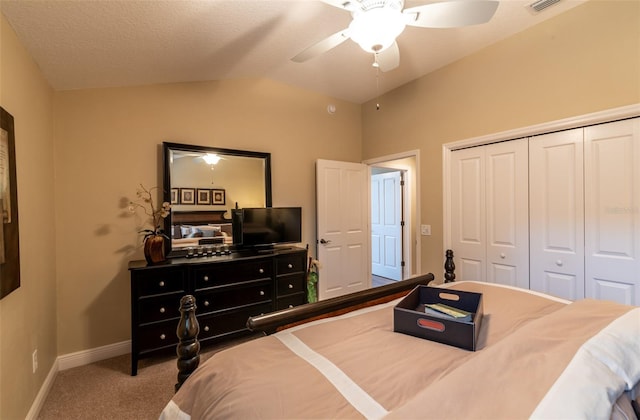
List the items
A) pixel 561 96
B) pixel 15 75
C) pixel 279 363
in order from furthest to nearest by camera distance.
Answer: pixel 561 96
pixel 15 75
pixel 279 363

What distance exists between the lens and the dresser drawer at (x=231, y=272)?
8.25ft

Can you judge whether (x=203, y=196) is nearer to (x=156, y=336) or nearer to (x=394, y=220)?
(x=156, y=336)

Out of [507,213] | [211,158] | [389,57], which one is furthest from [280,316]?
[507,213]

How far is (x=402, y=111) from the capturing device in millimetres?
3613

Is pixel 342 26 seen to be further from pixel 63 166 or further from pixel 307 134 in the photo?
pixel 63 166

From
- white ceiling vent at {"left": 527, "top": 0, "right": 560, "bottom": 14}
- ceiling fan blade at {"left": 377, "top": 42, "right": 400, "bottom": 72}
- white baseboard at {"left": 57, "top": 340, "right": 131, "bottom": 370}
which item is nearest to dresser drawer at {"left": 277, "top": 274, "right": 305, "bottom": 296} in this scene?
white baseboard at {"left": 57, "top": 340, "right": 131, "bottom": 370}

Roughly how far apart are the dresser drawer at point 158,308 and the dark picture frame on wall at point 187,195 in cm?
94

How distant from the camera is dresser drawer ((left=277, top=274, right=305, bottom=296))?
9.70 ft

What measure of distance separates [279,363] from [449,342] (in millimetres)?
673

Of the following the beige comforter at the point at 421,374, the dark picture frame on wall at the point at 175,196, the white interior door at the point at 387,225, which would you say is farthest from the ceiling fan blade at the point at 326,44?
the white interior door at the point at 387,225

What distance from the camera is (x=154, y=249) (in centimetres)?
247

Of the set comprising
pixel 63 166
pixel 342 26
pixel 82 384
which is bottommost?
pixel 82 384

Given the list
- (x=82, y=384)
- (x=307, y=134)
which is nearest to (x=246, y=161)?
(x=307, y=134)

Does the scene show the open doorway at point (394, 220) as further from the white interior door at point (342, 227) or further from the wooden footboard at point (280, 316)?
the wooden footboard at point (280, 316)
